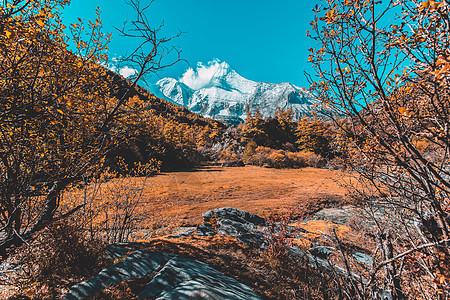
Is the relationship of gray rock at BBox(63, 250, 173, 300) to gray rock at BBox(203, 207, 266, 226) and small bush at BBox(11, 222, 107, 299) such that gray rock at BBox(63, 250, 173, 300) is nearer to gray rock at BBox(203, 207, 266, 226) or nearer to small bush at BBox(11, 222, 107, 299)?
small bush at BBox(11, 222, 107, 299)

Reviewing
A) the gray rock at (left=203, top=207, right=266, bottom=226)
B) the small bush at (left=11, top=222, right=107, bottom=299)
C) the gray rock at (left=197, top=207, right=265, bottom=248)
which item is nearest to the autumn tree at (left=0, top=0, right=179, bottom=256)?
the small bush at (left=11, top=222, right=107, bottom=299)

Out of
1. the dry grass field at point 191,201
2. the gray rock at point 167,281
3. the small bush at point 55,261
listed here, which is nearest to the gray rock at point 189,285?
the gray rock at point 167,281

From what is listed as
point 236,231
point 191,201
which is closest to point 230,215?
point 236,231

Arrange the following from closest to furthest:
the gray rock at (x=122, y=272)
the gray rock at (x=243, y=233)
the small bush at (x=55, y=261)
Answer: the gray rock at (x=122, y=272), the small bush at (x=55, y=261), the gray rock at (x=243, y=233)

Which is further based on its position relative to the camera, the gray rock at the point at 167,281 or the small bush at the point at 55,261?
the small bush at the point at 55,261

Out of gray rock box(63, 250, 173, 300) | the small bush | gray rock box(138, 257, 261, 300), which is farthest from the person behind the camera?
the small bush

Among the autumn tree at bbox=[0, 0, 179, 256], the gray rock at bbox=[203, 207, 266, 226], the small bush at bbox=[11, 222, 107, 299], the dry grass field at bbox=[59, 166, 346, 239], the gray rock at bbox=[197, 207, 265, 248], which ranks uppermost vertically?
the autumn tree at bbox=[0, 0, 179, 256]

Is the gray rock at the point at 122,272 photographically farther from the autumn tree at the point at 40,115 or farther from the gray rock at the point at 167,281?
the autumn tree at the point at 40,115

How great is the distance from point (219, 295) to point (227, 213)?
5.41 m

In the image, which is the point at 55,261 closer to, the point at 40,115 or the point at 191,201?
the point at 40,115

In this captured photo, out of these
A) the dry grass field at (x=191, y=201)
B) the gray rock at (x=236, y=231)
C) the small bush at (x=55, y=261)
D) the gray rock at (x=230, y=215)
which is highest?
the small bush at (x=55, y=261)

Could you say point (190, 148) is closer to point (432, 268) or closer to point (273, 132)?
point (273, 132)

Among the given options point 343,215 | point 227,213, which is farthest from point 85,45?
point 343,215

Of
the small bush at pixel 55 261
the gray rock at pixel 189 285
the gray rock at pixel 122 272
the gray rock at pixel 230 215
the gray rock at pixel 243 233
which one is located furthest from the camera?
the gray rock at pixel 230 215
